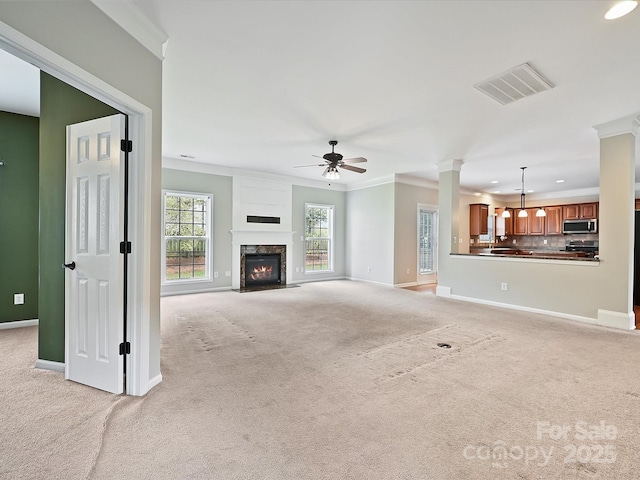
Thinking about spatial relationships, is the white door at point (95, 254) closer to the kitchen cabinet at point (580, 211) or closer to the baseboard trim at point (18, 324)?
the baseboard trim at point (18, 324)

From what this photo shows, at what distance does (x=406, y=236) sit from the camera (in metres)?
7.85

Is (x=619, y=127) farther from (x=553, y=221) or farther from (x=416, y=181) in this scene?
(x=553, y=221)

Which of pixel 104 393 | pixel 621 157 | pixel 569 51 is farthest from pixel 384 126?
pixel 104 393

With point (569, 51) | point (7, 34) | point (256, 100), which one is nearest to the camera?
point (7, 34)

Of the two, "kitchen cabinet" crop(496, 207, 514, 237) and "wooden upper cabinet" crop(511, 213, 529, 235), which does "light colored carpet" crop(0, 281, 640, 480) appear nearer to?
"kitchen cabinet" crop(496, 207, 514, 237)

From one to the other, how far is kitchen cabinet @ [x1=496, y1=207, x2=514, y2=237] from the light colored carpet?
6925mm

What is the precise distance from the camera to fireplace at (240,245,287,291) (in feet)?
23.5

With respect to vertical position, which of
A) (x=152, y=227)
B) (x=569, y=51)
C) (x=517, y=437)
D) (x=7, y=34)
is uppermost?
(x=569, y=51)

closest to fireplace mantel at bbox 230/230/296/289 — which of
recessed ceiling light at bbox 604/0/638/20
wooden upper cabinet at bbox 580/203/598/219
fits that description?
recessed ceiling light at bbox 604/0/638/20

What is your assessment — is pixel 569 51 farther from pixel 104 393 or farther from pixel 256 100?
pixel 104 393

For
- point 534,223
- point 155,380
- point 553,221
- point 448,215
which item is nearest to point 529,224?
point 534,223

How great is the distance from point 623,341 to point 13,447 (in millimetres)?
5550

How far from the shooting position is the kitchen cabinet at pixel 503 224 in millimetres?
10266

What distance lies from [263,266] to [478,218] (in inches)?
263
